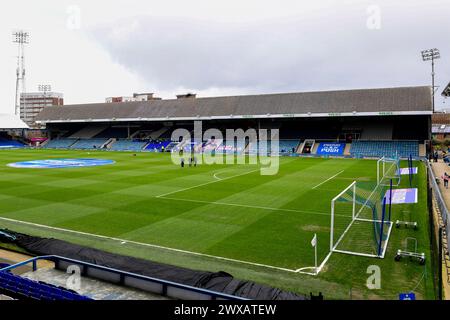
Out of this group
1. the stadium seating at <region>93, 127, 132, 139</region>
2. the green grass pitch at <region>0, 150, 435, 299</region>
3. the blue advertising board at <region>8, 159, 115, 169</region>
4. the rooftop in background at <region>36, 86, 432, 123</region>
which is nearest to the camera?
the green grass pitch at <region>0, 150, 435, 299</region>

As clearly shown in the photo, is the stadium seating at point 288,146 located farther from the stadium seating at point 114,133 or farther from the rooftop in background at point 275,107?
the stadium seating at point 114,133

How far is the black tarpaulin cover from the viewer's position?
8.84 meters

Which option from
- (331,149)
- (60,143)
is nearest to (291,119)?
(331,149)

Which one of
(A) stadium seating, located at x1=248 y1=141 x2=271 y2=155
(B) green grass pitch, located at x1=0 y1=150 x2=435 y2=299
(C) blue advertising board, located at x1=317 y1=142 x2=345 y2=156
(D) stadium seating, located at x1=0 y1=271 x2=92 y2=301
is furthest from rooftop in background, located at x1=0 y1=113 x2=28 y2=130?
(D) stadium seating, located at x1=0 y1=271 x2=92 y2=301

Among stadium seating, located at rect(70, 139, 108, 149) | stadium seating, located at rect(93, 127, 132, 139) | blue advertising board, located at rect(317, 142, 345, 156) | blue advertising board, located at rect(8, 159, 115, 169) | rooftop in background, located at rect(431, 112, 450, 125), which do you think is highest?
rooftop in background, located at rect(431, 112, 450, 125)

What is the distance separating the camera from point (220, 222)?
16.1 m

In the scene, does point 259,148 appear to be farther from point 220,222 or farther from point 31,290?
point 31,290

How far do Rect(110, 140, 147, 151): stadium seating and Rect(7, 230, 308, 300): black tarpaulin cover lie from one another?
171 ft

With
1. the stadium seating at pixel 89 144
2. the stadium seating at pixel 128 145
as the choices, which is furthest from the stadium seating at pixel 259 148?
the stadium seating at pixel 89 144

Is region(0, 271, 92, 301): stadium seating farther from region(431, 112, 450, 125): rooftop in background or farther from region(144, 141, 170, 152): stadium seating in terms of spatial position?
region(431, 112, 450, 125): rooftop in background

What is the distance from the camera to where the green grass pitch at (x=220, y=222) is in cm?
1088

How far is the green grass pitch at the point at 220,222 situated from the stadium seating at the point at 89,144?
1595 inches
